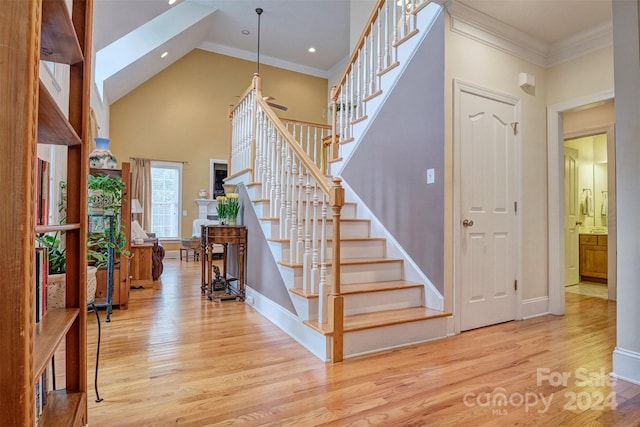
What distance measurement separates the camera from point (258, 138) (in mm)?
3898

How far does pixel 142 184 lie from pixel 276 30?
4734 millimetres

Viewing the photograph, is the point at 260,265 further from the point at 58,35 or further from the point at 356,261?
the point at 58,35

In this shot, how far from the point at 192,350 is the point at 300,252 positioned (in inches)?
41.7

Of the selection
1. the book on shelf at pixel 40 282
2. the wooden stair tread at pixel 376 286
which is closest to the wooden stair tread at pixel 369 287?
the wooden stair tread at pixel 376 286

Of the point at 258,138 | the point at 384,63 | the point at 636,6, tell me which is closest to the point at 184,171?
the point at 258,138

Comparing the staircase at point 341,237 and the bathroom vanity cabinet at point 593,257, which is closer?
the staircase at point 341,237

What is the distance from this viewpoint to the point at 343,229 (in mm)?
3533

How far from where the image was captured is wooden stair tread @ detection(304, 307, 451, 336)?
2418mm

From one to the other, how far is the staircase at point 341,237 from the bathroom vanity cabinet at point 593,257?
440cm

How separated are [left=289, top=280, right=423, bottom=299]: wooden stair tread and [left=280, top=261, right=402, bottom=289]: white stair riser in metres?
0.05

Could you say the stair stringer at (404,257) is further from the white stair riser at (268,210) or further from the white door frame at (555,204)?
the white door frame at (555,204)

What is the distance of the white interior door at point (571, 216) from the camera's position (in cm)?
562

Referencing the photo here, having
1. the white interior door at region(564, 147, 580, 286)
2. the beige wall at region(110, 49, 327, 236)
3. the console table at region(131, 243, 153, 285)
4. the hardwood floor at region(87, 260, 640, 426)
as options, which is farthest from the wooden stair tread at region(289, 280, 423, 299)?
the beige wall at region(110, 49, 327, 236)

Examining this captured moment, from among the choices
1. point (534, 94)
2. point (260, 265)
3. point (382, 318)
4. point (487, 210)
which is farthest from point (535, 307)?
point (260, 265)
